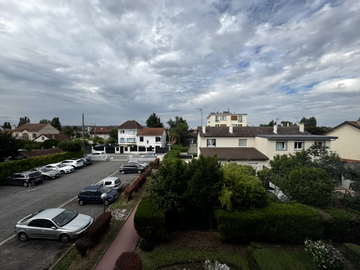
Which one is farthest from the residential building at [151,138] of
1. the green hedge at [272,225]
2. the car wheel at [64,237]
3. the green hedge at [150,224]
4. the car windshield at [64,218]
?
the green hedge at [272,225]

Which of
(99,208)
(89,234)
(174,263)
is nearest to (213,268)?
(174,263)

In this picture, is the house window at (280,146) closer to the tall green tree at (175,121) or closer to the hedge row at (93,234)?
the hedge row at (93,234)

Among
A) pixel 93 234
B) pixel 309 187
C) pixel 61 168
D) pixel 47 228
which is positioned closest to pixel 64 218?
pixel 47 228

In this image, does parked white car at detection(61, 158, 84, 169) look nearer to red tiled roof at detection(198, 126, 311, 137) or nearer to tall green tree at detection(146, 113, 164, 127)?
red tiled roof at detection(198, 126, 311, 137)

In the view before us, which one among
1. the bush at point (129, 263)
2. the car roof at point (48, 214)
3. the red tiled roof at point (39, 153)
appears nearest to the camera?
the bush at point (129, 263)

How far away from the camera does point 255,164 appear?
2450 centimetres

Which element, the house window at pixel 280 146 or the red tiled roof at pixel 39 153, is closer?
the house window at pixel 280 146

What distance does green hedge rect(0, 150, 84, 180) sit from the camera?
1973cm

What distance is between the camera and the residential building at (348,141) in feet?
93.8

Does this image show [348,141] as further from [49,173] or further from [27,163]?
[27,163]

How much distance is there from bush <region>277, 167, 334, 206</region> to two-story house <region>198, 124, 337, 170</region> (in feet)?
38.2

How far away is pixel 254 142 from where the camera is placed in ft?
93.1

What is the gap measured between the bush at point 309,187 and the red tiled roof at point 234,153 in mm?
12717

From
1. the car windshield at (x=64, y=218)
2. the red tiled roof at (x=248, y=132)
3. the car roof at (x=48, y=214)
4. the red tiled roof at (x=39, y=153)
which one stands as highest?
the red tiled roof at (x=248, y=132)
